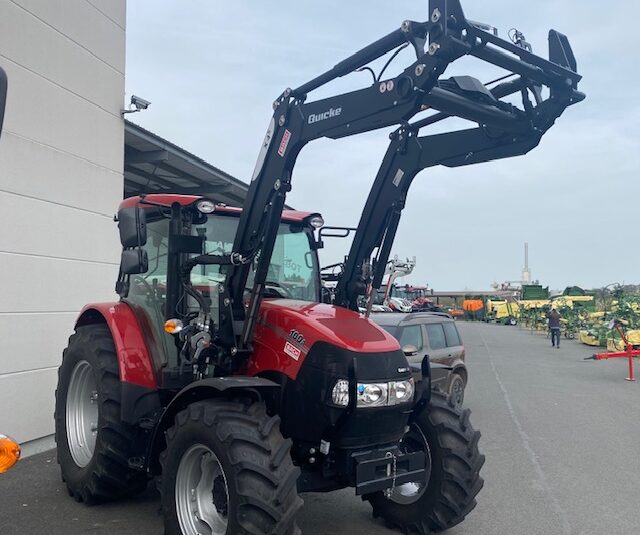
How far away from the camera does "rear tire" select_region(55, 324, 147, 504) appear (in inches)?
190

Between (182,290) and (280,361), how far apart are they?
3.51ft

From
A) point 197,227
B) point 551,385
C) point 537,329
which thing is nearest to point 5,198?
point 197,227

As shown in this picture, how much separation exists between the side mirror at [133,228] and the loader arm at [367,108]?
2.23ft

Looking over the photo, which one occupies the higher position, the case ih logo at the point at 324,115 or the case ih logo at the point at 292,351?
the case ih logo at the point at 324,115

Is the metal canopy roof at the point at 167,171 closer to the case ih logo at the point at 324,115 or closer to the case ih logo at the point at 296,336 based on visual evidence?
the case ih logo at the point at 324,115

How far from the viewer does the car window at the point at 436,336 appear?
9.79 meters

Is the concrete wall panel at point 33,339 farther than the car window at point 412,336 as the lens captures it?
No

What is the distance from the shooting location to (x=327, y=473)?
4.06 meters

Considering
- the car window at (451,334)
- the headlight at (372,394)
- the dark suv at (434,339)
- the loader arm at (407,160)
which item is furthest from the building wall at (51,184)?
the car window at (451,334)

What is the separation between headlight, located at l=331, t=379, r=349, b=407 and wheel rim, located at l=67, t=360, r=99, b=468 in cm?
265

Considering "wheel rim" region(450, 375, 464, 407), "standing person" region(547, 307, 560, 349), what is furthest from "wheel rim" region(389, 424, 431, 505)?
"standing person" region(547, 307, 560, 349)

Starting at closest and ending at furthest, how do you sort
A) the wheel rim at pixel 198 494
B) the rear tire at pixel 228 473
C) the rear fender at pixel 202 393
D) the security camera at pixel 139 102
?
1. the rear tire at pixel 228 473
2. the rear fender at pixel 202 393
3. the wheel rim at pixel 198 494
4. the security camera at pixel 139 102

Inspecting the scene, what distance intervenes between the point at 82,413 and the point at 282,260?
2363 mm

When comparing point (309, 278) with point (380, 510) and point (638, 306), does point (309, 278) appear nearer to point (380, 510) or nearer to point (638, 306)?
point (380, 510)
